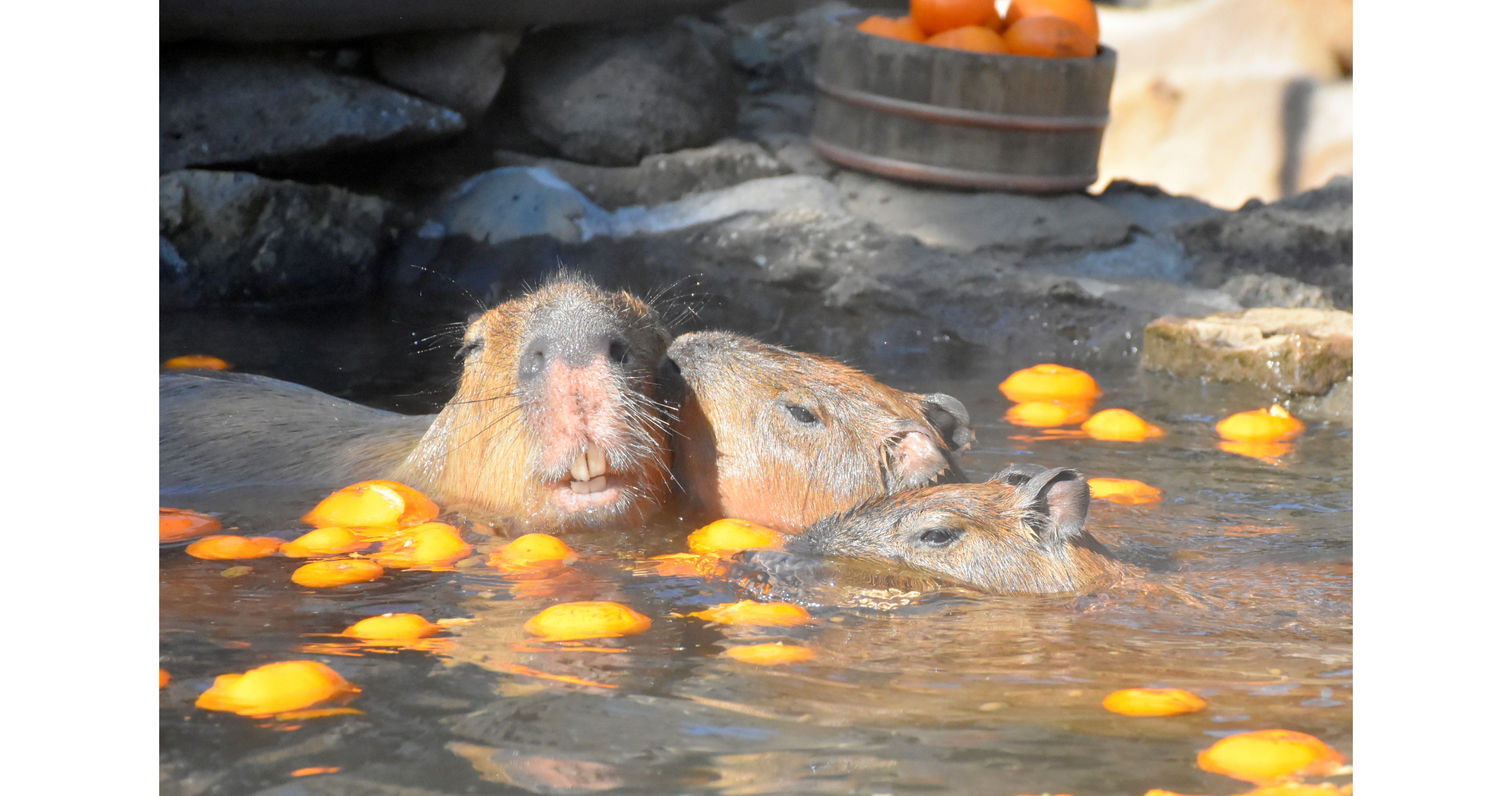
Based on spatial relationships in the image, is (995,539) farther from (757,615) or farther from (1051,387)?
(1051,387)

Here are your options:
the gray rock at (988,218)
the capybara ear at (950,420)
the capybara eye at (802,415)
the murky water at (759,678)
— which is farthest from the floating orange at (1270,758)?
the gray rock at (988,218)

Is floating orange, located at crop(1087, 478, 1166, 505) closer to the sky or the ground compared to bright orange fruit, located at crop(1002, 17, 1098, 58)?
closer to the ground

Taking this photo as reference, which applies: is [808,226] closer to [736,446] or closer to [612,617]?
[736,446]

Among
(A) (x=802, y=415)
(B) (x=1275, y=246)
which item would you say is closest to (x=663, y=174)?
(B) (x=1275, y=246)

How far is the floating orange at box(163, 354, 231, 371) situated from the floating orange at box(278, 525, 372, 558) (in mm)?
2229

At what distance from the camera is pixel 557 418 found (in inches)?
147

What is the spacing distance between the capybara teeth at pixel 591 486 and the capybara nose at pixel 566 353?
1.02 feet

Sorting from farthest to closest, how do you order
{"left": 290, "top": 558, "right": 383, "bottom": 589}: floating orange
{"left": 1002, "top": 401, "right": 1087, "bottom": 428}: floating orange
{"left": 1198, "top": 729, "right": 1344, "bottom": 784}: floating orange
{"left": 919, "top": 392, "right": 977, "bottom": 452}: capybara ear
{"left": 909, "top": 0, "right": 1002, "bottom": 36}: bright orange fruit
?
1. {"left": 909, "top": 0, "right": 1002, "bottom": 36}: bright orange fruit
2. {"left": 1002, "top": 401, "right": 1087, "bottom": 428}: floating orange
3. {"left": 919, "top": 392, "right": 977, "bottom": 452}: capybara ear
4. {"left": 290, "top": 558, "right": 383, "bottom": 589}: floating orange
5. {"left": 1198, "top": 729, "right": 1344, "bottom": 784}: floating orange

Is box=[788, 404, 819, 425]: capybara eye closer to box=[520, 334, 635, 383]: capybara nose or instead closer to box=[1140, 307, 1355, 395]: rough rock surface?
box=[520, 334, 635, 383]: capybara nose

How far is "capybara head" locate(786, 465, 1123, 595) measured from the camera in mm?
3605

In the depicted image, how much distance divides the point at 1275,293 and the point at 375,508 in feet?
14.9

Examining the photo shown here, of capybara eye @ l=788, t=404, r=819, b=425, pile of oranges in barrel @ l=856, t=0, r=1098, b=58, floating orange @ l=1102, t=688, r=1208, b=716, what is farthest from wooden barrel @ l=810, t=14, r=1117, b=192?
floating orange @ l=1102, t=688, r=1208, b=716

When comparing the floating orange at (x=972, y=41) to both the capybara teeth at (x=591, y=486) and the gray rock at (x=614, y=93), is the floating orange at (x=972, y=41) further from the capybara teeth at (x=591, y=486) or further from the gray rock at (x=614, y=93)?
the capybara teeth at (x=591, y=486)

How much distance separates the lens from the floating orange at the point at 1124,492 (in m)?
4.56
